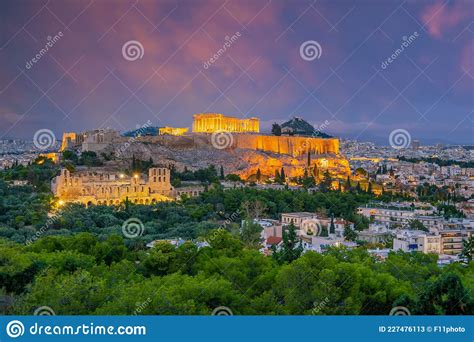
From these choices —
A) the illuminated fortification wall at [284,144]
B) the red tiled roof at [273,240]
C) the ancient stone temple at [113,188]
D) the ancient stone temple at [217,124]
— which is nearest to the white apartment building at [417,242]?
the red tiled roof at [273,240]

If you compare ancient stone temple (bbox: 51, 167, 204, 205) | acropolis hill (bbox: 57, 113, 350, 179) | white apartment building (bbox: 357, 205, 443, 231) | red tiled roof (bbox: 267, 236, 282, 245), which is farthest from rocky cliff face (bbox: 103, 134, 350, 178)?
red tiled roof (bbox: 267, 236, 282, 245)

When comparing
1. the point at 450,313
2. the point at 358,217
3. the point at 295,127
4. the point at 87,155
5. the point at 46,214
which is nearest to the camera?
the point at 450,313

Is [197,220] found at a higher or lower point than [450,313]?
higher

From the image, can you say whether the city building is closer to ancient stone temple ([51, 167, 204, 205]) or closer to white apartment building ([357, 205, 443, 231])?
white apartment building ([357, 205, 443, 231])

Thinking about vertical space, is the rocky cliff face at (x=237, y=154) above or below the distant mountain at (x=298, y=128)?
below

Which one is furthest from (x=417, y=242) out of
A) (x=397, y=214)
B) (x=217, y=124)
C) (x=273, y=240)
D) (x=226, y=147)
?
(x=217, y=124)

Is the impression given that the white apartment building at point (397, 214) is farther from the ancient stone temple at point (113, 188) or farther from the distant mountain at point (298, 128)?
the distant mountain at point (298, 128)

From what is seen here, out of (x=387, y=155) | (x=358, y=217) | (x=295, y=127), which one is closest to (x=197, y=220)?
(x=358, y=217)

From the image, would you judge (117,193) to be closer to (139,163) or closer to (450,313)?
(139,163)
